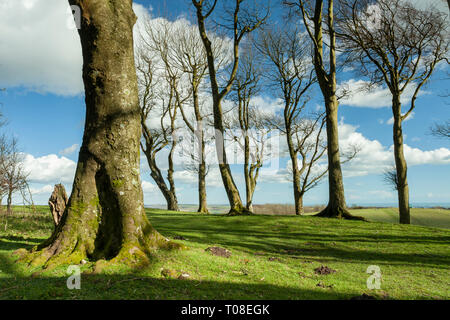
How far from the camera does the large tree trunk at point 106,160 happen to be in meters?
4.90

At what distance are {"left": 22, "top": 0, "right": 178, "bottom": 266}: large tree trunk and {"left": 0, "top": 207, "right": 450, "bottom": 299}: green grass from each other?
58 centimetres

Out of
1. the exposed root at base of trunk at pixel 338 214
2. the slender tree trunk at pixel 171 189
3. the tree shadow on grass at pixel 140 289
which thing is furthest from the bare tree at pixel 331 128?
the slender tree trunk at pixel 171 189

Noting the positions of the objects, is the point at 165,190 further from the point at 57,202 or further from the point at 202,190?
the point at 57,202

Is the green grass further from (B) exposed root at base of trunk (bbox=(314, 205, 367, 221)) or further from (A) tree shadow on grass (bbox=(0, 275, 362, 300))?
(B) exposed root at base of trunk (bbox=(314, 205, 367, 221))

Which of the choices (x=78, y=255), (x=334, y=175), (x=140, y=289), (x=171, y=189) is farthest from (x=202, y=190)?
(x=140, y=289)

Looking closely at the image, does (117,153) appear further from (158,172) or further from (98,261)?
(158,172)

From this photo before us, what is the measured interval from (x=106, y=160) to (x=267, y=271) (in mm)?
3485

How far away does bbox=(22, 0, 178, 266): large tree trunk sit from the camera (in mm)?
4898

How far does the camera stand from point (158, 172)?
23531mm

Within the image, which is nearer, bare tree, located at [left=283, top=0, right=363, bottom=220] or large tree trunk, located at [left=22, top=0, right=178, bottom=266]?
large tree trunk, located at [left=22, top=0, right=178, bottom=266]

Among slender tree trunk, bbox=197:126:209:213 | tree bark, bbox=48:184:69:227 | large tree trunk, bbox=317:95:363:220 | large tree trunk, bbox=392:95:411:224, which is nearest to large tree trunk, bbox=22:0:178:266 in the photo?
tree bark, bbox=48:184:69:227

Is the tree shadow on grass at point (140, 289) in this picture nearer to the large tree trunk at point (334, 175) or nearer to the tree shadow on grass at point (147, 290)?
the tree shadow on grass at point (147, 290)
